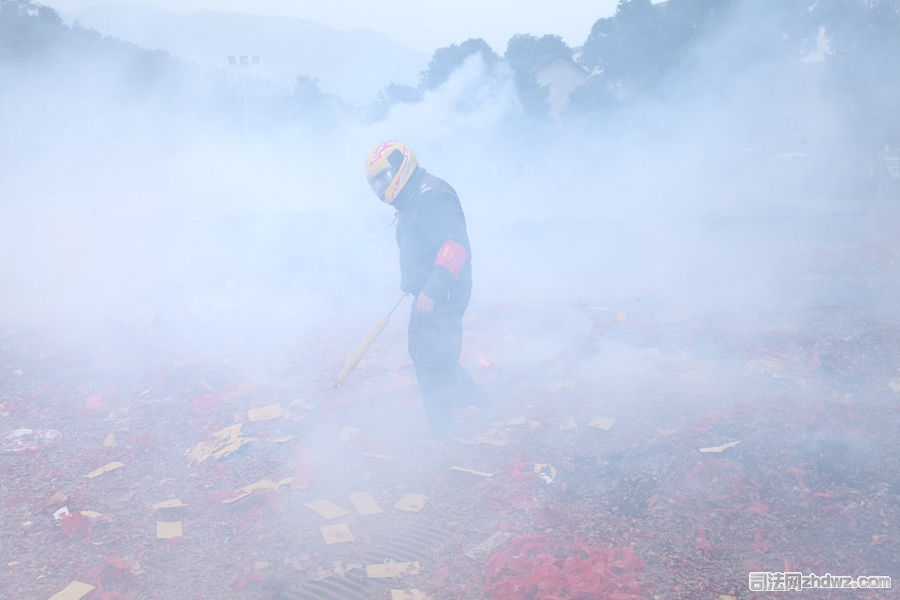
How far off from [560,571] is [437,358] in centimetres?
199

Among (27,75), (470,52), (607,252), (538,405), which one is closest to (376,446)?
(538,405)

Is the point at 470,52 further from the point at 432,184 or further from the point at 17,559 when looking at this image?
the point at 17,559

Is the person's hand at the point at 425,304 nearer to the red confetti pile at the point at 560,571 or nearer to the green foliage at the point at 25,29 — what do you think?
the red confetti pile at the point at 560,571

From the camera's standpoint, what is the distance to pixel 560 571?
9.95 ft

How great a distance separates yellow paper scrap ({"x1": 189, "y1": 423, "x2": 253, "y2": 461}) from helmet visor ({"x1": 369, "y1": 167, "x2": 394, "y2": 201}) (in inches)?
80.6

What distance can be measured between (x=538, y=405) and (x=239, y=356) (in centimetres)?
328

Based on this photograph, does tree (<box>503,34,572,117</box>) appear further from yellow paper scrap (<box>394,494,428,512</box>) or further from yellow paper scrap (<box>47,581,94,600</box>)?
yellow paper scrap (<box>47,581,94,600</box>)

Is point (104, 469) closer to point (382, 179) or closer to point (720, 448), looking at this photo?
point (382, 179)

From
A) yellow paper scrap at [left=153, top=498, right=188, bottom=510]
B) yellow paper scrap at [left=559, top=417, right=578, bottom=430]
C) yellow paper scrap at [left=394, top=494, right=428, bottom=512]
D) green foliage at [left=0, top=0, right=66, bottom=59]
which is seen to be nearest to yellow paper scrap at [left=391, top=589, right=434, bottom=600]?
yellow paper scrap at [left=394, top=494, right=428, bottom=512]

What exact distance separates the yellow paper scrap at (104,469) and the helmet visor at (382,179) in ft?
8.42

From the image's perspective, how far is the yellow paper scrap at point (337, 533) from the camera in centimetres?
353

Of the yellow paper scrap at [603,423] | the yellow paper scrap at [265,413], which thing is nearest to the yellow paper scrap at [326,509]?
the yellow paper scrap at [265,413]

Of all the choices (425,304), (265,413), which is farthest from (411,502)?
(265,413)

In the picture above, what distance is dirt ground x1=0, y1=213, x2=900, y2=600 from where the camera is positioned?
124 inches
